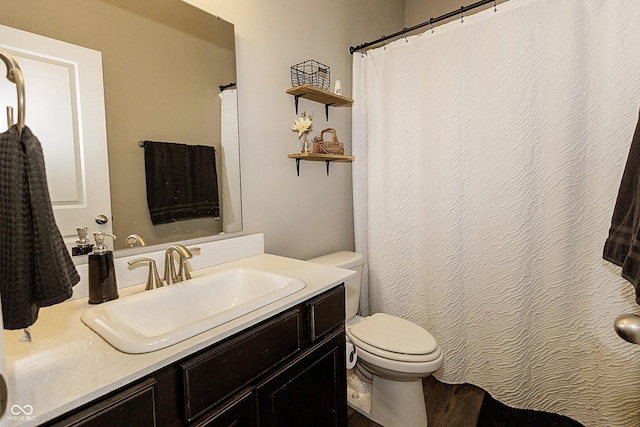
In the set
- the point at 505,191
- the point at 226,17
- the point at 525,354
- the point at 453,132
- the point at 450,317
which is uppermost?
the point at 226,17

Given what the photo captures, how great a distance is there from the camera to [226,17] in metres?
1.45

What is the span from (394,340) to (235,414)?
2.87 ft

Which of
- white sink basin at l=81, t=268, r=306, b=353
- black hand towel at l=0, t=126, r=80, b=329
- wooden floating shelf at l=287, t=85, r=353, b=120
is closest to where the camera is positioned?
black hand towel at l=0, t=126, r=80, b=329

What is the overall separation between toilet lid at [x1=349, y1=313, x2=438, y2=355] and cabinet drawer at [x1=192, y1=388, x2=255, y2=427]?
0.75m

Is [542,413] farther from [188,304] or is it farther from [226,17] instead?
[226,17]

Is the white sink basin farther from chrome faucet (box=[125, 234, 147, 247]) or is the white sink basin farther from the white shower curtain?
the white shower curtain

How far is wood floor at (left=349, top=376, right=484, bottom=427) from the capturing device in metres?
1.59

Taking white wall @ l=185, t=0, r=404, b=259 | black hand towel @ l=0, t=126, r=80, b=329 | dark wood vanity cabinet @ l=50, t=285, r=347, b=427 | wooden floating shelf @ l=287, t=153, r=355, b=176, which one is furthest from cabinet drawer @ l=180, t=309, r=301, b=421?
wooden floating shelf @ l=287, t=153, r=355, b=176

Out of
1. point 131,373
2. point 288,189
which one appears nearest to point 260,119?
point 288,189

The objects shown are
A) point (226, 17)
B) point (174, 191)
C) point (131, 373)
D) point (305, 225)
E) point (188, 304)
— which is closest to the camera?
point (131, 373)

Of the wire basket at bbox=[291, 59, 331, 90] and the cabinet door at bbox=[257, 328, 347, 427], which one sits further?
the wire basket at bbox=[291, 59, 331, 90]

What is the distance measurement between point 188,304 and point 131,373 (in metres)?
0.49

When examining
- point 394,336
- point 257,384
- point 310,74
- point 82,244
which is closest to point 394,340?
point 394,336

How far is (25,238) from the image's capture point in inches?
20.6
